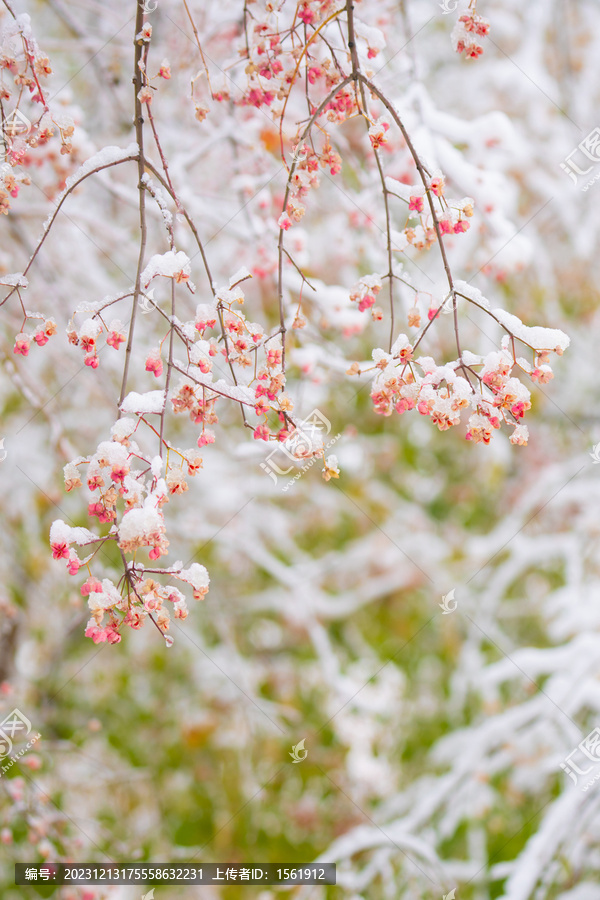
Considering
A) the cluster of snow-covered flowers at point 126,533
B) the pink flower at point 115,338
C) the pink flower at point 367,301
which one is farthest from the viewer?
the pink flower at point 367,301

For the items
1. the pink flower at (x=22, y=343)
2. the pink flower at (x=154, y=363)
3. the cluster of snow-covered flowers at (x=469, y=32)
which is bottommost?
the pink flower at (x=154, y=363)

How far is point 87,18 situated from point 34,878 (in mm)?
3468

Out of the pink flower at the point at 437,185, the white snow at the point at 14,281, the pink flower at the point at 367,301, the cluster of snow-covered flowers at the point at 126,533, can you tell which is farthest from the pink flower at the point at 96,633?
the pink flower at the point at 437,185

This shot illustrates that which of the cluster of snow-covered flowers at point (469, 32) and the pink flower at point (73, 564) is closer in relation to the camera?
the pink flower at point (73, 564)

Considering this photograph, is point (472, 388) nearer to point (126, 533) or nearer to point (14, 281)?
point (126, 533)

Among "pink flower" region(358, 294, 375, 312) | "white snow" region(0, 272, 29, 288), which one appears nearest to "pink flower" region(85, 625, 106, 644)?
"white snow" region(0, 272, 29, 288)

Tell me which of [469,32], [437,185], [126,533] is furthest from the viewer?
[469,32]

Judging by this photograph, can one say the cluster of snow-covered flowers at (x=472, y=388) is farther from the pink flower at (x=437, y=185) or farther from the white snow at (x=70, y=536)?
the white snow at (x=70, y=536)

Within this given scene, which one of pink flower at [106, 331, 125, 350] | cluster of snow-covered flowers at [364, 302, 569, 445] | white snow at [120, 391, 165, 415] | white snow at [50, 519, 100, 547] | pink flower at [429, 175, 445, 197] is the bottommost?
white snow at [50, 519, 100, 547]

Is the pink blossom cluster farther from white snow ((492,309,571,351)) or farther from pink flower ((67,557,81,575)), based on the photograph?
pink flower ((67,557,81,575))

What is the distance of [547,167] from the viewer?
351cm

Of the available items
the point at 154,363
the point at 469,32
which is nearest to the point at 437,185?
the point at 469,32

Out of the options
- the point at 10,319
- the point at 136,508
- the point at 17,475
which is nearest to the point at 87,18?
the point at 10,319

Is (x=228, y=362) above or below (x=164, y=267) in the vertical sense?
below
